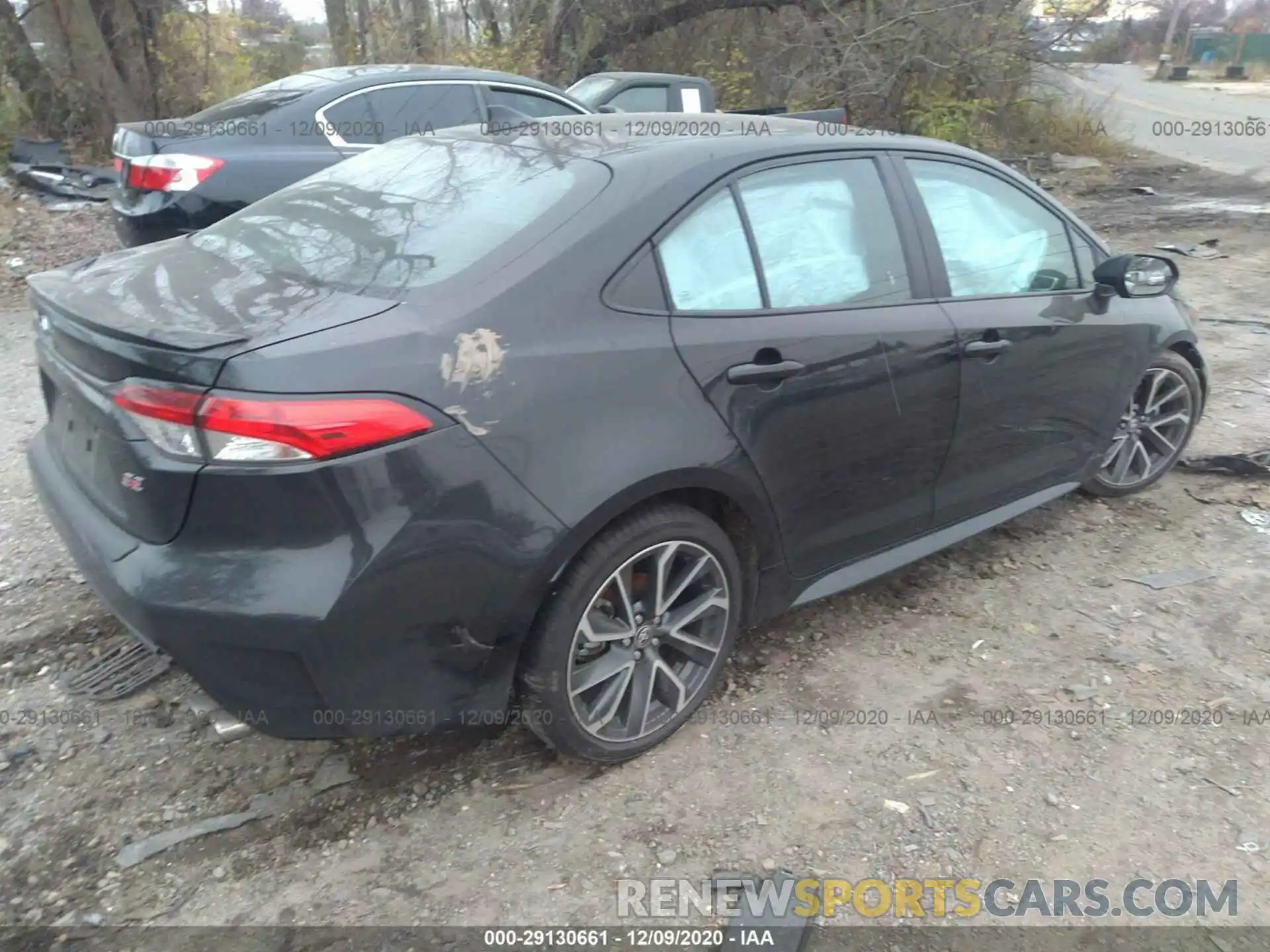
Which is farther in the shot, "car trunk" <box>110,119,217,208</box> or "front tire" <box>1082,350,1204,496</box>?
"car trunk" <box>110,119,217,208</box>

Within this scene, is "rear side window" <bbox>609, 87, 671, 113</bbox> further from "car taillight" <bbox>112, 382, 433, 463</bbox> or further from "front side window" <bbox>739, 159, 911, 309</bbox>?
"car taillight" <bbox>112, 382, 433, 463</bbox>

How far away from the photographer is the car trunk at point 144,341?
2.23 meters

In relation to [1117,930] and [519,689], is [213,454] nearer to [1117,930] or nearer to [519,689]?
[519,689]

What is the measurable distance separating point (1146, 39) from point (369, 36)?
161 ft

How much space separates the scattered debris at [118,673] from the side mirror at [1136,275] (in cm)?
358

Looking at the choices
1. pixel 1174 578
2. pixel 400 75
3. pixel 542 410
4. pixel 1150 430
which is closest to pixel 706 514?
pixel 542 410

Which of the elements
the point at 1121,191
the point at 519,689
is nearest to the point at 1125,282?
the point at 519,689

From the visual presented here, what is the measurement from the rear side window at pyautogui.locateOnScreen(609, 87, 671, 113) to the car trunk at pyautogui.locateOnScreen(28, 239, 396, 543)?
810cm

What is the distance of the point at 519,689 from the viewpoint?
2656mm

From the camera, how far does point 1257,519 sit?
4.42m

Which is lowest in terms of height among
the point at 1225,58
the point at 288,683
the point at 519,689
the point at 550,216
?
the point at 1225,58

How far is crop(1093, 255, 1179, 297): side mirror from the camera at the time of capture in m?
3.83

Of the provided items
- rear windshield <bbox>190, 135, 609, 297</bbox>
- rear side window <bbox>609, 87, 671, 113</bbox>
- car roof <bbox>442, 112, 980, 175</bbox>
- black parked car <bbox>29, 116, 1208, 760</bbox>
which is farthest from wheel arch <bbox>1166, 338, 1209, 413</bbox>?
rear side window <bbox>609, 87, 671, 113</bbox>

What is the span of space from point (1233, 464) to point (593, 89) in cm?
787
